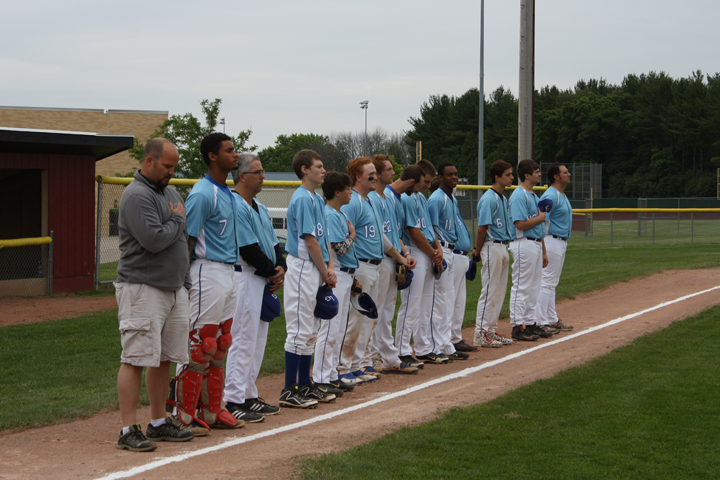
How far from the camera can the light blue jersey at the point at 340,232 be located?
603 cm

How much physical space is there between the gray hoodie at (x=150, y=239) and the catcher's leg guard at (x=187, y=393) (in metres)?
0.74

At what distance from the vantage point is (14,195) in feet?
54.6

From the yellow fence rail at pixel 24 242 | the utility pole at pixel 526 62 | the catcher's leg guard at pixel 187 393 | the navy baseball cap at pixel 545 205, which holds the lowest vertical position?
the catcher's leg guard at pixel 187 393

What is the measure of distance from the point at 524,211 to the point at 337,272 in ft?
11.4

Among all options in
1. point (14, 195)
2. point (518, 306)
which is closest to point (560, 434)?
point (518, 306)

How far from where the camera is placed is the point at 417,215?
24.2 feet

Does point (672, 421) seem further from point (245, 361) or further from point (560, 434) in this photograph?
point (245, 361)

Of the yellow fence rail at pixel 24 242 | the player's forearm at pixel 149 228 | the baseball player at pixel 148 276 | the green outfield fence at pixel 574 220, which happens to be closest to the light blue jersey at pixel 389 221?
the baseball player at pixel 148 276

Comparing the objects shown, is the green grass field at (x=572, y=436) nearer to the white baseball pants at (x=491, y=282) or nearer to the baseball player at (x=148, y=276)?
the baseball player at (x=148, y=276)

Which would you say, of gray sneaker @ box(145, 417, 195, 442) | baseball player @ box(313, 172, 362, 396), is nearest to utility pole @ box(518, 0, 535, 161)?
baseball player @ box(313, 172, 362, 396)

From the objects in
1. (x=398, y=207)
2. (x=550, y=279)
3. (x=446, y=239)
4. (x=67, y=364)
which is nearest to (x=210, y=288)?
(x=398, y=207)

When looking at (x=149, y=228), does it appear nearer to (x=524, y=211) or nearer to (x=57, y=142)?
(x=524, y=211)

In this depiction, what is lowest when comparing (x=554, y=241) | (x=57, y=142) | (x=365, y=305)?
(x=365, y=305)

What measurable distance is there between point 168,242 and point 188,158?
108 feet
